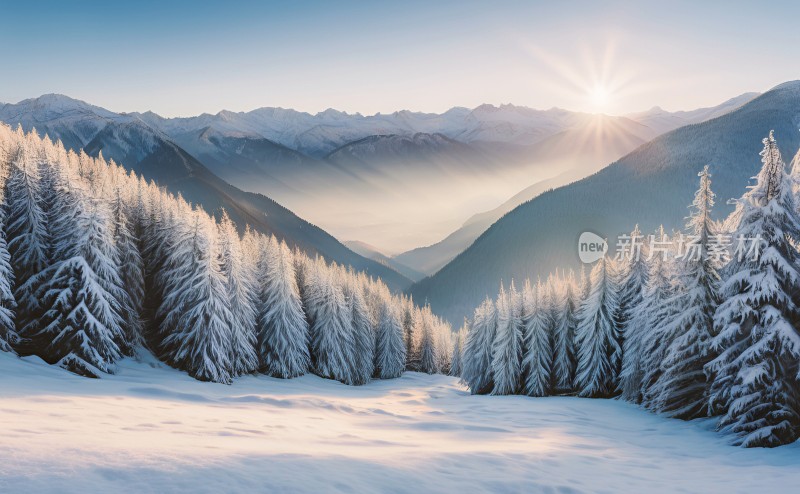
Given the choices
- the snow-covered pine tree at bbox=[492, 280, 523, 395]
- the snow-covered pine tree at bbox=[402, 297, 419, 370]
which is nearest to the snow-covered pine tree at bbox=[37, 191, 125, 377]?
the snow-covered pine tree at bbox=[492, 280, 523, 395]

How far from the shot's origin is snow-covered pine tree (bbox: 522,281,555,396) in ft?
153

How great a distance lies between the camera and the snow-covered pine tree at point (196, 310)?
33000 mm

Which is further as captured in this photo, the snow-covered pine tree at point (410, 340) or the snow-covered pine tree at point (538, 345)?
the snow-covered pine tree at point (410, 340)

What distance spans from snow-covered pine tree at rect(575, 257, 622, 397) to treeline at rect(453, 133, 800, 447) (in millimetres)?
89

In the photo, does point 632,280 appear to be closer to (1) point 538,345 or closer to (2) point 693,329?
(1) point 538,345

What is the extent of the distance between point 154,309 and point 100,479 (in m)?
33.7

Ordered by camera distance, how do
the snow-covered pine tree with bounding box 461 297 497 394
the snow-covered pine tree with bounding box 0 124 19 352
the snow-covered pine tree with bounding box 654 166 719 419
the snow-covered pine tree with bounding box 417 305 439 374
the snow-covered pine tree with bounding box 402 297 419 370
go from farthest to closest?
the snow-covered pine tree with bounding box 417 305 439 374, the snow-covered pine tree with bounding box 402 297 419 370, the snow-covered pine tree with bounding box 461 297 497 394, the snow-covered pine tree with bounding box 654 166 719 419, the snow-covered pine tree with bounding box 0 124 19 352

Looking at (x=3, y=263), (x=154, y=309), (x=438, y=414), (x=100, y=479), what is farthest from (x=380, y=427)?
(x=154, y=309)

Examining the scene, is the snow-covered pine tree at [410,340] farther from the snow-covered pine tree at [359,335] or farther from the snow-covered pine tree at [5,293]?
the snow-covered pine tree at [5,293]

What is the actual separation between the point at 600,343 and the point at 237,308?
30.8m

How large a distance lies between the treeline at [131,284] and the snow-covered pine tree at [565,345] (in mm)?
22625

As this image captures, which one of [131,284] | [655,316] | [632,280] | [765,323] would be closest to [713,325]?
[765,323]

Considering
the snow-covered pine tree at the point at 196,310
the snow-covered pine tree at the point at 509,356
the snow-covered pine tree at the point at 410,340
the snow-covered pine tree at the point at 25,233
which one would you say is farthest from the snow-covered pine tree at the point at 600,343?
the snow-covered pine tree at the point at 410,340

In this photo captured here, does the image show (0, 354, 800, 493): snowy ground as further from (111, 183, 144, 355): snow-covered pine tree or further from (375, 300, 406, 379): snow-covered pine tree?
(375, 300, 406, 379): snow-covered pine tree
